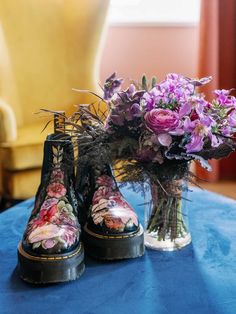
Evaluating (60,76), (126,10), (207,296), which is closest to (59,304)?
(207,296)

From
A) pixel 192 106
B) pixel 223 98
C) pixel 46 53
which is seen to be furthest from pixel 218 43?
pixel 192 106

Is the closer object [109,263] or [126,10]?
[109,263]

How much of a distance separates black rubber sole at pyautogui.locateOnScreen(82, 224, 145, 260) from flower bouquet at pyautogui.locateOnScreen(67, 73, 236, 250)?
7 centimetres

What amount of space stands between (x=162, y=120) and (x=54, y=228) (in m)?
0.28

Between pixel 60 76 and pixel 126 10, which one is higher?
pixel 126 10

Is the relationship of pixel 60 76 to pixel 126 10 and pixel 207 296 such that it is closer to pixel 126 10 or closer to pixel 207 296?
pixel 126 10

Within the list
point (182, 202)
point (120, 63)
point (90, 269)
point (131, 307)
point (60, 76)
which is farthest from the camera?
point (120, 63)

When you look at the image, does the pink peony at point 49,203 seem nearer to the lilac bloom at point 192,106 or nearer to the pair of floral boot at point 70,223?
the pair of floral boot at point 70,223

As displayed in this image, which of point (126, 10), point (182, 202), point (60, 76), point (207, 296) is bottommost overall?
point (207, 296)

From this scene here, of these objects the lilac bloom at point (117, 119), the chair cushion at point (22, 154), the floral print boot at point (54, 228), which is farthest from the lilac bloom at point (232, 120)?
the chair cushion at point (22, 154)

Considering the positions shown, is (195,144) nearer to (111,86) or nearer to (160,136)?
(160,136)

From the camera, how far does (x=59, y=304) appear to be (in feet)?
2.27

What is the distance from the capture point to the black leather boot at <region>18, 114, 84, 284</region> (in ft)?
2.42

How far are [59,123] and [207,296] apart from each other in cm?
47
